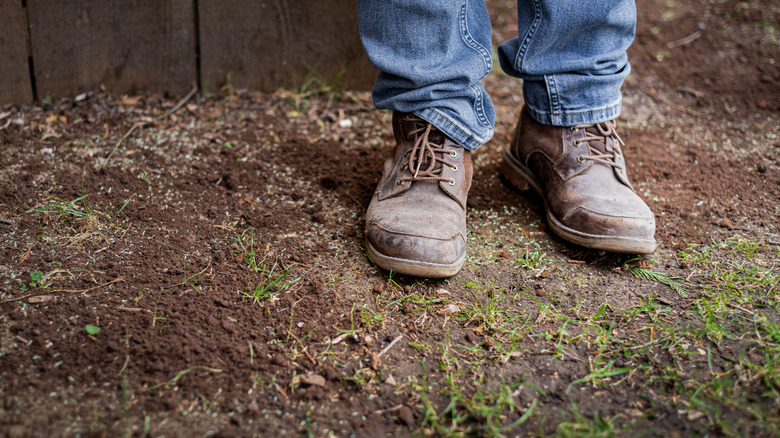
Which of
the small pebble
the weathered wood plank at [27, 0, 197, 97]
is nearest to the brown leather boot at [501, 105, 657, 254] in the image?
the small pebble

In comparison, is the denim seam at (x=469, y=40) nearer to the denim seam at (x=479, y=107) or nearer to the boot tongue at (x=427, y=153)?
the denim seam at (x=479, y=107)

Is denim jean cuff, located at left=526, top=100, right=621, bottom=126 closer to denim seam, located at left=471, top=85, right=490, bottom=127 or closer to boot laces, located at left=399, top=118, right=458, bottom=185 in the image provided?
denim seam, located at left=471, top=85, right=490, bottom=127

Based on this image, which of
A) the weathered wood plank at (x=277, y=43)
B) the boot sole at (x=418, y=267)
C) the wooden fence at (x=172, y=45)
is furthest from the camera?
the weathered wood plank at (x=277, y=43)

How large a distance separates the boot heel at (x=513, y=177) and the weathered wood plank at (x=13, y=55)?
1955mm

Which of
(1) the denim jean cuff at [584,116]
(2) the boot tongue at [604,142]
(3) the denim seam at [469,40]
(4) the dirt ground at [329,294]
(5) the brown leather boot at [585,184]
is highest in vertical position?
(3) the denim seam at [469,40]

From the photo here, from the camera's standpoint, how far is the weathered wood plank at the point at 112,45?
2.21m

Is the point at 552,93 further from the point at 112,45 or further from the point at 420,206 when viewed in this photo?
the point at 112,45

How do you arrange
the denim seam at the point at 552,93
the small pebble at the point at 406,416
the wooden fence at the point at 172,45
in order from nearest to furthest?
the small pebble at the point at 406,416
the denim seam at the point at 552,93
the wooden fence at the point at 172,45

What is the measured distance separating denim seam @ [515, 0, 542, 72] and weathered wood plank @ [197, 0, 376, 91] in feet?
3.28

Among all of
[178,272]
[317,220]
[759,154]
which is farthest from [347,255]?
[759,154]

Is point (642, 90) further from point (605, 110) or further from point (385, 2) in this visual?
point (385, 2)

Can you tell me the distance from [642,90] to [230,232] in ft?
7.03

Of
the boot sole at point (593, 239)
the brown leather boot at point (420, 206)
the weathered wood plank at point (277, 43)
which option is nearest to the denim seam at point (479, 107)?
the brown leather boot at point (420, 206)

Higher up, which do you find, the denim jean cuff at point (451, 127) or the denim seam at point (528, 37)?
the denim seam at point (528, 37)
